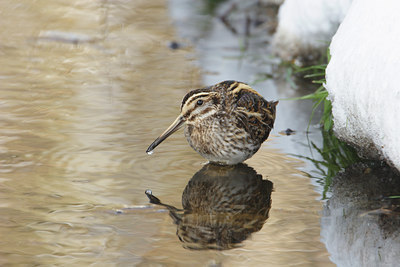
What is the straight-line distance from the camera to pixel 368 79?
16.1 feet

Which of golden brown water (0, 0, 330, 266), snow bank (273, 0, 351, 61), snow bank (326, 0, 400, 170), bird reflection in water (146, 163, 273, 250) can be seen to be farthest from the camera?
snow bank (273, 0, 351, 61)

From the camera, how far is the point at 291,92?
7.74 m

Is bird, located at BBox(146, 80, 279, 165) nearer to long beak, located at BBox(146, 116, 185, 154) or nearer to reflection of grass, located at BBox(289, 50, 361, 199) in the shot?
long beak, located at BBox(146, 116, 185, 154)

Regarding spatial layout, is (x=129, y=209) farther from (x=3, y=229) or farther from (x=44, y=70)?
(x=44, y=70)

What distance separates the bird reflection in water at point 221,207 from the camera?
4.39 metres

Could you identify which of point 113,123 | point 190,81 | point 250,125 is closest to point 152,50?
point 190,81

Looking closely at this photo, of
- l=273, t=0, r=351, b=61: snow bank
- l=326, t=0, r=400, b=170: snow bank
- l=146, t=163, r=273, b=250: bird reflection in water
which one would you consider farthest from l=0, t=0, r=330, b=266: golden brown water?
l=273, t=0, r=351, b=61: snow bank

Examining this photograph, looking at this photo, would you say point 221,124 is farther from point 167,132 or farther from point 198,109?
point 167,132

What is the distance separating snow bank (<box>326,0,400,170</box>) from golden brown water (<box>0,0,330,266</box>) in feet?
1.86

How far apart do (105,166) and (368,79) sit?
2073mm

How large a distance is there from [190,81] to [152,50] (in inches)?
66.2

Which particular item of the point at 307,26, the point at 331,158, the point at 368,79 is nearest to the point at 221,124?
the point at 331,158

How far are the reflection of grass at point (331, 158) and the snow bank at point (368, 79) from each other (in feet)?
0.87

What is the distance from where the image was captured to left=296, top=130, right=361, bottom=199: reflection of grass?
5.47 meters
